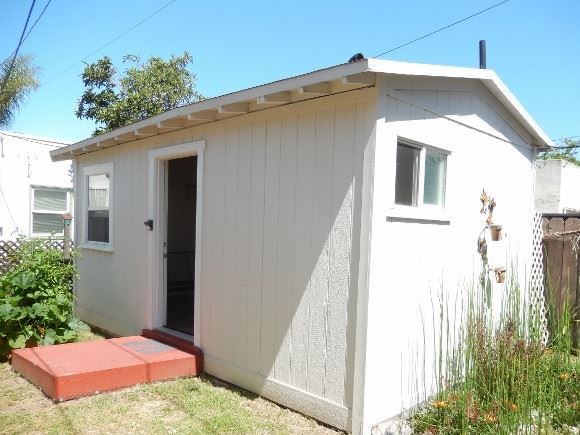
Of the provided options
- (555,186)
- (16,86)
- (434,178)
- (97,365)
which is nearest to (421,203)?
(434,178)

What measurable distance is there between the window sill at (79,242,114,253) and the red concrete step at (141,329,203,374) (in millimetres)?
1525

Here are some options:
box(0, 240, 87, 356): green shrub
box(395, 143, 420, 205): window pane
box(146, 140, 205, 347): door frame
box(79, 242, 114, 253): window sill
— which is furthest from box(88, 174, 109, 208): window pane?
box(395, 143, 420, 205): window pane

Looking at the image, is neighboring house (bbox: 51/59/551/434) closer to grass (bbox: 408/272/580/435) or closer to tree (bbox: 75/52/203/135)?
grass (bbox: 408/272/580/435)

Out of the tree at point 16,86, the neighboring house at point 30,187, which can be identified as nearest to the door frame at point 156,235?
the neighboring house at point 30,187

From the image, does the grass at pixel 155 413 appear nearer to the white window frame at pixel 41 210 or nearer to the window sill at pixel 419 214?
the window sill at pixel 419 214

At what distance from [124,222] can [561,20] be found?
677 centimetres

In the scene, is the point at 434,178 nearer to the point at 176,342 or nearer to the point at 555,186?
the point at 176,342

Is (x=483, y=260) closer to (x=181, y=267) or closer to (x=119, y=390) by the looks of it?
(x=119, y=390)

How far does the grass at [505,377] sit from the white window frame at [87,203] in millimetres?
4878

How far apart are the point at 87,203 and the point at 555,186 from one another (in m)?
11.5

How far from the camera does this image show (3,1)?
22.5 ft

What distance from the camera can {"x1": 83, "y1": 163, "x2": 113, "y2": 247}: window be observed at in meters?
6.79

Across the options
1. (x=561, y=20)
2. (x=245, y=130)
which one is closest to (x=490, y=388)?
(x=245, y=130)

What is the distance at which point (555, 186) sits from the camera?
41.3 ft
